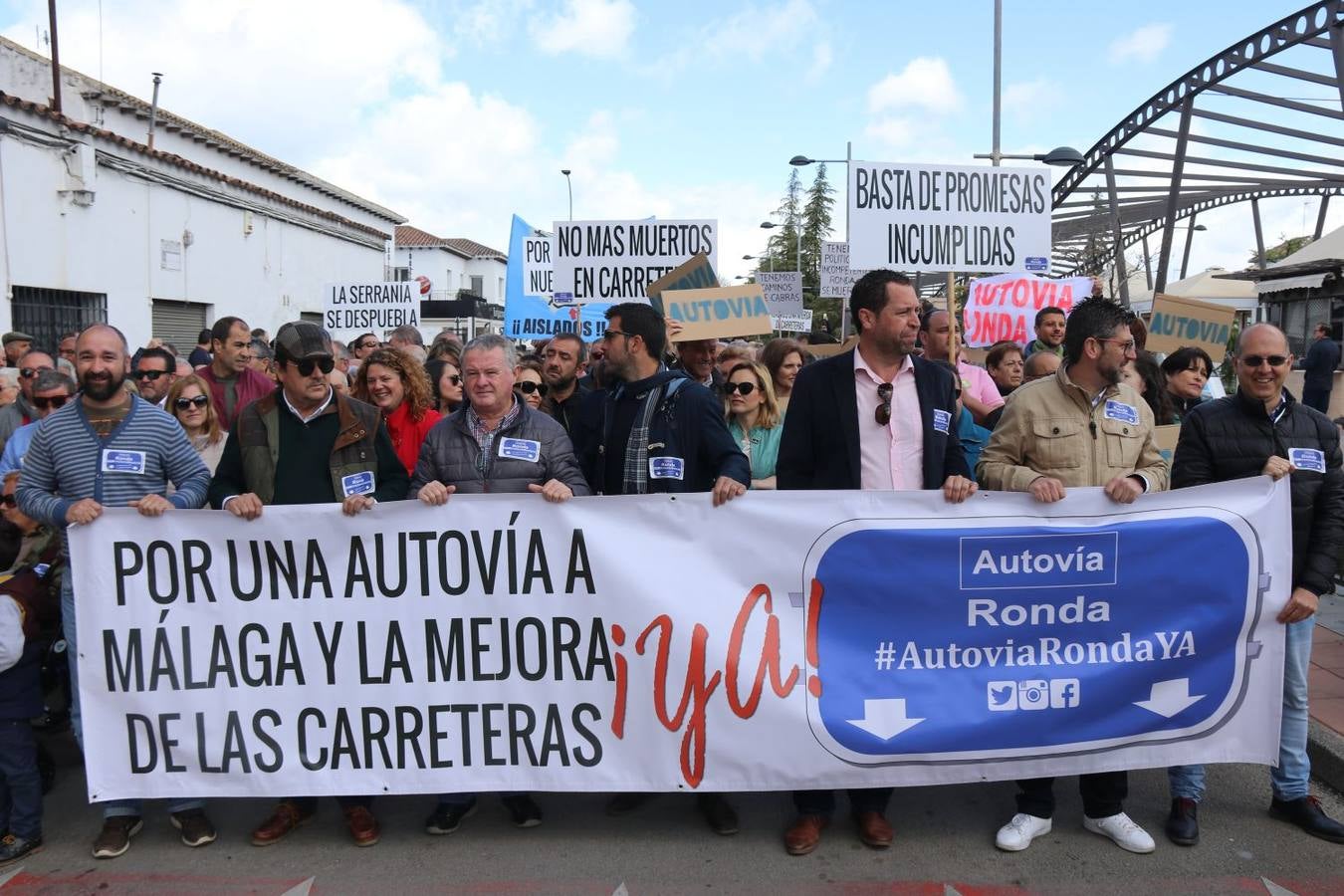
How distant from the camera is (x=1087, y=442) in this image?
3945mm

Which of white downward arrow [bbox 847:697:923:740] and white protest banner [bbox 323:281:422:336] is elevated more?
white protest banner [bbox 323:281:422:336]

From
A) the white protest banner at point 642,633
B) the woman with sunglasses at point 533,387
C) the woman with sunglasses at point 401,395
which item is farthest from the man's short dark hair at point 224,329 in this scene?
the white protest banner at point 642,633

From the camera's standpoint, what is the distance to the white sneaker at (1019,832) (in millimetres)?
3793

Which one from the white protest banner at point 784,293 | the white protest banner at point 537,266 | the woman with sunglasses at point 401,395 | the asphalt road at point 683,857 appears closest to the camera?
the asphalt road at point 683,857

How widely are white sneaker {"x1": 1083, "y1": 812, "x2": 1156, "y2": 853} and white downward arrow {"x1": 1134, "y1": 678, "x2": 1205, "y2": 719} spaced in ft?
1.35

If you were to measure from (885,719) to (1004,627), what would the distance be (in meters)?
0.55

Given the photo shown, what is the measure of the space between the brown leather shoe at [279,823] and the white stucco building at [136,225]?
36.2ft

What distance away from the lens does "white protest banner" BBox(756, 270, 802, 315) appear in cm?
1717

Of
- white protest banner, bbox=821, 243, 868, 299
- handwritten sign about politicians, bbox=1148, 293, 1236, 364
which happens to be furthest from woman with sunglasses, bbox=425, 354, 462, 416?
white protest banner, bbox=821, 243, 868, 299

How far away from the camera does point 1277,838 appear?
3873mm

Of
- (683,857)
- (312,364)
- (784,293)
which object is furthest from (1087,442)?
(784,293)

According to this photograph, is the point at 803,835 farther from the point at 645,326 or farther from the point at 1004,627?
the point at 645,326

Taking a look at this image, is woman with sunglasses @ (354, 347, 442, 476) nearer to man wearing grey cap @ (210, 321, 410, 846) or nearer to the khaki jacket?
man wearing grey cap @ (210, 321, 410, 846)

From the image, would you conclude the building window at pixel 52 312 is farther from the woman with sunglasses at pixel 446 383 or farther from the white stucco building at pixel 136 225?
the woman with sunglasses at pixel 446 383
